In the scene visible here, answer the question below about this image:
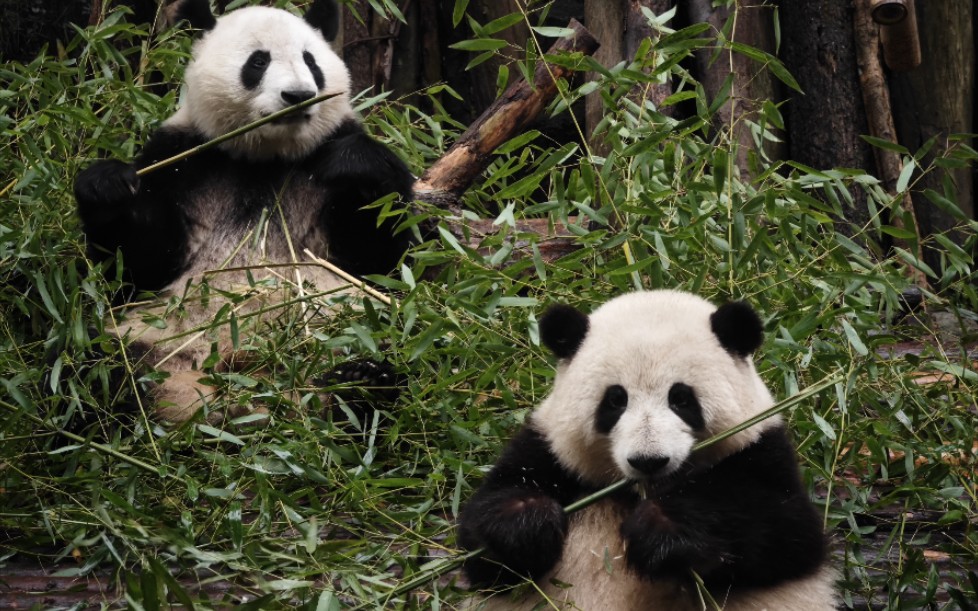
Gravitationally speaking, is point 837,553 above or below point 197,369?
below

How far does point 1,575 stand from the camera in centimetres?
340

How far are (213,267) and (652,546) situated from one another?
2.50 m

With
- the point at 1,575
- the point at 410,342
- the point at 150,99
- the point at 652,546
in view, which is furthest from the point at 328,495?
the point at 150,99

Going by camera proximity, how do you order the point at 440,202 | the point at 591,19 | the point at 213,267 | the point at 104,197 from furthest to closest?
the point at 591,19
the point at 440,202
the point at 213,267
the point at 104,197

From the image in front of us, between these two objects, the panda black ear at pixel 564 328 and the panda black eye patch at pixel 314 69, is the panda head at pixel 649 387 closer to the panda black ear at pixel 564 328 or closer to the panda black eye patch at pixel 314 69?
the panda black ear at pixel 564 328

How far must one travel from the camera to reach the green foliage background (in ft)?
10.9

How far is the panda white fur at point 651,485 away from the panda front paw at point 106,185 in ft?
6.46

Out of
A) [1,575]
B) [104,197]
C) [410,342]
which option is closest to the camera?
[1,575]

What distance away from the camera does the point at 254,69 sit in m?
4.59

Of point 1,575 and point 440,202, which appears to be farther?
point 440,202

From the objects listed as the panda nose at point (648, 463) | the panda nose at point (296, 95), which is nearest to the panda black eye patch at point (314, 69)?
the panda nose at point (296, 95)

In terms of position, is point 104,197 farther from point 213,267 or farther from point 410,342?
point 410,342

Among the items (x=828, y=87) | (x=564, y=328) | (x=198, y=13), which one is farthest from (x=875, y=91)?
(x=564, y=328)

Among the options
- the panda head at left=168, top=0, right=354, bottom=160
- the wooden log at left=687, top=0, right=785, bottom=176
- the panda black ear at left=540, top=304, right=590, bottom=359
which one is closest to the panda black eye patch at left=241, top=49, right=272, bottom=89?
the panda head at left=168, top=0, right=354, bottom=160
